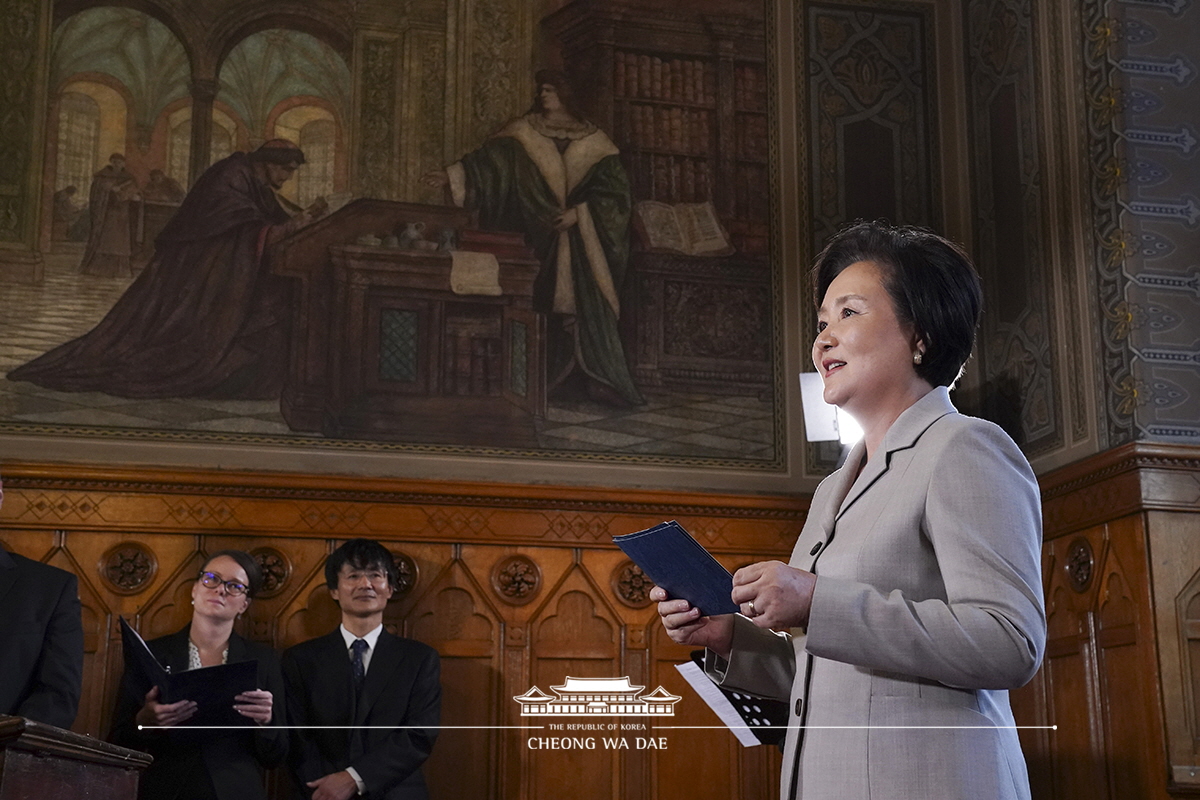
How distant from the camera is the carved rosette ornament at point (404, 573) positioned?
6.38 meters

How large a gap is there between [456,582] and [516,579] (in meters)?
0.30

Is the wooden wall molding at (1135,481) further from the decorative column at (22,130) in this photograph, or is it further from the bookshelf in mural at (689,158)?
the decorative column at (22,130)

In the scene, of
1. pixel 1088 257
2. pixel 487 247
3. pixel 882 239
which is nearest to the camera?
pixel 882 239

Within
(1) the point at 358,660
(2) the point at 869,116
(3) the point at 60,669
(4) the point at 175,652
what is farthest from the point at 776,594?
(2) the point at 869,116

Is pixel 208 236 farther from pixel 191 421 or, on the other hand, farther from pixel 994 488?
pixel 994 488

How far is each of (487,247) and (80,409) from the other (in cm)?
222

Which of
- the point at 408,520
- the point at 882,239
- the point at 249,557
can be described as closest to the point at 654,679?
the point at 408,520

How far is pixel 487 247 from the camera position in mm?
7055

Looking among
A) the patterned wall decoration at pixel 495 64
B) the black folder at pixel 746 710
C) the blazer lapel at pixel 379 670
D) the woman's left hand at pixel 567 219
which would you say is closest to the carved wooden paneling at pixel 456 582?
the blazer lapel at pixel 379 670

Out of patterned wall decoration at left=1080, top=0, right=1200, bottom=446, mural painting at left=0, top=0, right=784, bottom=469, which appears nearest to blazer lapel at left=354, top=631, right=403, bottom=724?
mural painting at left=0, top=0, right=784, bottom=469

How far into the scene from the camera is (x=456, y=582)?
6.48 meters

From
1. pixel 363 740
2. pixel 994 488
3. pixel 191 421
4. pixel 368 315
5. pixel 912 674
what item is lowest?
pixel 363 740

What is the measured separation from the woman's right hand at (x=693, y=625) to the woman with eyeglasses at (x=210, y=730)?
11.0ft

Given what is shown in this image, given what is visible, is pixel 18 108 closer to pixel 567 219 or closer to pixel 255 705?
pixel 567 219
